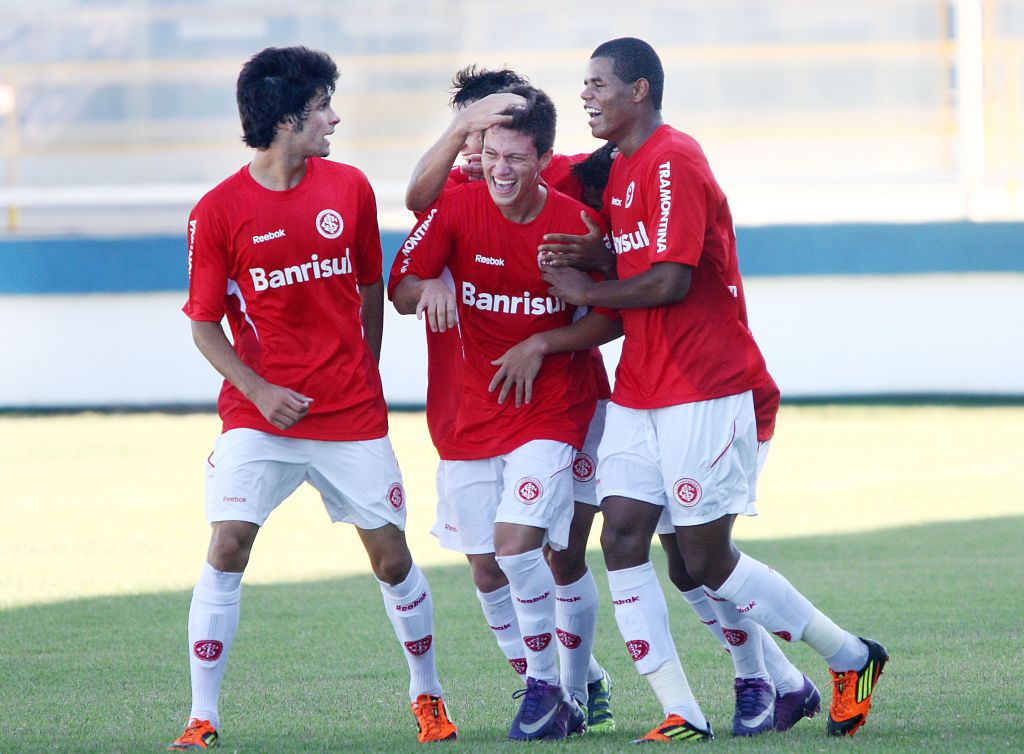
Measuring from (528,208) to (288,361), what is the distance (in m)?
0.87

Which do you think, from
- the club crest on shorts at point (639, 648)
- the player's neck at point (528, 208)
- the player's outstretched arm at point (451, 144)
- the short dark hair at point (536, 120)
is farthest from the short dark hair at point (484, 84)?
the club crest on shorts at point (639, 648)

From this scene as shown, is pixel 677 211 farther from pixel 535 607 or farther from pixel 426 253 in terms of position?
pixel 535 607

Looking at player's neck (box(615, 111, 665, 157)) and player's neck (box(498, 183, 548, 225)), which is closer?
player's neck (box(615, 111, 665, 157))

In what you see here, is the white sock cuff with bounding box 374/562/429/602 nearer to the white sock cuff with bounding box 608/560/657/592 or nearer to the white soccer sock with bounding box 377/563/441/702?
the white soccer sock with bounding box 377/563/441/702

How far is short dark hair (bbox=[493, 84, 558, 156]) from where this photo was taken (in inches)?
180

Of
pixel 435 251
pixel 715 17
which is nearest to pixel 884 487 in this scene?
pixel 435 251

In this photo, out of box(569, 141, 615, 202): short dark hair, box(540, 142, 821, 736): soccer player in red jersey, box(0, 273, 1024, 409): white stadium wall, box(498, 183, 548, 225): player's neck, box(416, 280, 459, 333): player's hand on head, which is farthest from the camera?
box(0, 273, 1024, 409): white stadium wall

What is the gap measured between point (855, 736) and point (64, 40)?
13.8m

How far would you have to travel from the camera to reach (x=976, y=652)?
548 cm

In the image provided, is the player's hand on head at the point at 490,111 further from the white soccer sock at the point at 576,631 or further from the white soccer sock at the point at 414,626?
the white soccer sock at the point at 576,631

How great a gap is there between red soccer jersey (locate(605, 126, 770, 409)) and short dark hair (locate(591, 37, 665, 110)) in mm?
138

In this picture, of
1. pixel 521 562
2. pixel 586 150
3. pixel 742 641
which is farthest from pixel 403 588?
pixel 586 150

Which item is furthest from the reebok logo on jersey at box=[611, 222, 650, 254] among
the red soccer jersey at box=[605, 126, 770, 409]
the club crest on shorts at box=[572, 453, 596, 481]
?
the club crest on shorts at box=[572, 453, 596, 481]

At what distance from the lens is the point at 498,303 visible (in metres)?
4.82
